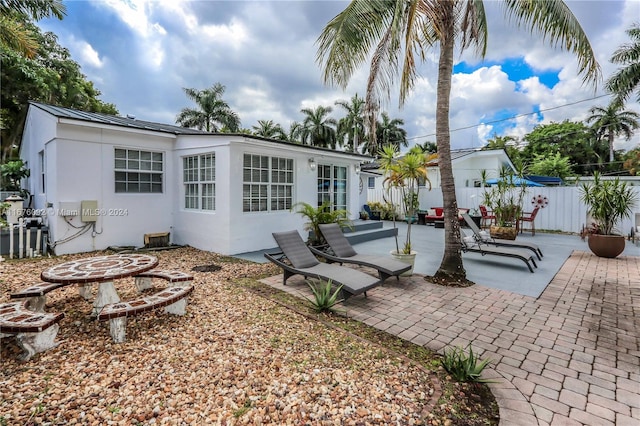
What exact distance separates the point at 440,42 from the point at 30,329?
778 centimetres

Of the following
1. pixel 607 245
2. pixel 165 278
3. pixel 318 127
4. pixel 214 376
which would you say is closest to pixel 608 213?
pixel 607 245

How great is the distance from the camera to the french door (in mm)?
11617

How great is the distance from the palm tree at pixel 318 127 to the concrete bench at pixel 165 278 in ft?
A: 100

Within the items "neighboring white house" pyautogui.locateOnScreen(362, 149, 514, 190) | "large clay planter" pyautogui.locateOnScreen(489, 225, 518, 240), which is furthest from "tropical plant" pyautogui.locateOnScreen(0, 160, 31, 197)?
"large clay planter" pyautogui.locateOnScreen(489, 225, 518, 240)

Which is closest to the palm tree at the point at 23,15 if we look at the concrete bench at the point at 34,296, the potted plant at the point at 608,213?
the concrete bench at the point at 34,296

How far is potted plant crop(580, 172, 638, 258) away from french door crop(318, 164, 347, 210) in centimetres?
790

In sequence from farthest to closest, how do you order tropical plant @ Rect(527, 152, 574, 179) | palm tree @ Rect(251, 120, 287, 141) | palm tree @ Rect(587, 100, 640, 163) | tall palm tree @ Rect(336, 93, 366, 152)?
palm tree @ Rect(251, 120, 287, 141), tall palm tree @ Rect(336, 93, 366, 152), palm tree @ Rect(587, 100, 640, 163), tropical plant @ Rect(527, 152, 574, 179)

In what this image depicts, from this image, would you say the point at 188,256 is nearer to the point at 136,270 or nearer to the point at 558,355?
the point at 136,270

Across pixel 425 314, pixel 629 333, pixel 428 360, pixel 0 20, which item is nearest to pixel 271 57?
pixel 0 20

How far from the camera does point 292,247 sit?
657 cm

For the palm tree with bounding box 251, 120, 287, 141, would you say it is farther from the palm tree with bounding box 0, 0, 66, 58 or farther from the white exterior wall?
the white exterior wall

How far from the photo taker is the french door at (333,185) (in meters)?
11.6

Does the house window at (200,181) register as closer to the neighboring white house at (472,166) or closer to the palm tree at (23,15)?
the palm tree at (23,15)

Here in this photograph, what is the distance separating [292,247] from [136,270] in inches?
117
